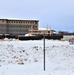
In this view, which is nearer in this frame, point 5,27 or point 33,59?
point 33,59

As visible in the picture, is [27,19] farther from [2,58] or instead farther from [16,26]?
[2,58]

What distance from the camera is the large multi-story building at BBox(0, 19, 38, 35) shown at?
5704 inches

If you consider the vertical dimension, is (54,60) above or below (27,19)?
below

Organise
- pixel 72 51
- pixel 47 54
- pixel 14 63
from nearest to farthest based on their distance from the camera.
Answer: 1. pixel 14 63
2. pixel 47 54
3. pixel 72 51

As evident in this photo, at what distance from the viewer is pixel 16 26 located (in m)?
148

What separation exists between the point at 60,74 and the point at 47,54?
1089 centimetres

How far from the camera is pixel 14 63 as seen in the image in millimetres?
18219

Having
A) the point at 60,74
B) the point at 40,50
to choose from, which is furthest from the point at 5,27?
the point at 60,74

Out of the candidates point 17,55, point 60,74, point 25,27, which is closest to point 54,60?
point 17,55

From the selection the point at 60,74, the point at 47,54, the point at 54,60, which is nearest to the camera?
the point at 60,74

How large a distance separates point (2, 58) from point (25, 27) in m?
128

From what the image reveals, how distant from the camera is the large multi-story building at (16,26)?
475 ft

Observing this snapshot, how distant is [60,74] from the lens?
12.0m

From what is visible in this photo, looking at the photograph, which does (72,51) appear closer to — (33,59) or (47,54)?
(47,54)
